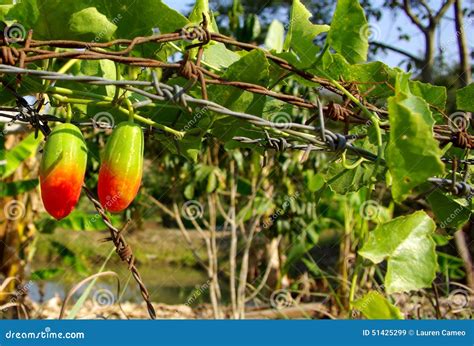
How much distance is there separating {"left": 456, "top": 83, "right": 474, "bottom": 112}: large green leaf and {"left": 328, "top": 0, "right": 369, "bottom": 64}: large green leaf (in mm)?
164

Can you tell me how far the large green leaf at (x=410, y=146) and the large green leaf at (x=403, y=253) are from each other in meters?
0.04

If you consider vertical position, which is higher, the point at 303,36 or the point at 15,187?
the point at 303,36

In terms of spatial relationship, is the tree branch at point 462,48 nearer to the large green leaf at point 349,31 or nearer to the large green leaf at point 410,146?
the large green leaf at point 349,31

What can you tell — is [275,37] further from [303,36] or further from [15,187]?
[15,187]

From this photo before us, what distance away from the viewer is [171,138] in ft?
2.28

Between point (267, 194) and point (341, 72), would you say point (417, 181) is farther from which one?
point (267, 194)

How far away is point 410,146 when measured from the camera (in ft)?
1.66

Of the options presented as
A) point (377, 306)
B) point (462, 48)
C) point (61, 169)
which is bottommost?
point (377, 306)

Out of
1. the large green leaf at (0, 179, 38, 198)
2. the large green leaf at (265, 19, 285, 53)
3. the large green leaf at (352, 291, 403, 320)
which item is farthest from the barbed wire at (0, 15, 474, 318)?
the large green leaf at (0, 179, 38, 198)

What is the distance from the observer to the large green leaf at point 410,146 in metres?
0.50

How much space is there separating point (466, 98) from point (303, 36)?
0.84ft

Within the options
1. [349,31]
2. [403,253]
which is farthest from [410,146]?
[349,31]

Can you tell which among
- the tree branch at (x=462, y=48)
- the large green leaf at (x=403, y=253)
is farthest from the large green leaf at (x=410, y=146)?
the tree branch at (x=462, y=48)

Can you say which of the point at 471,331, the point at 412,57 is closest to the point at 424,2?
the point at 412,57
